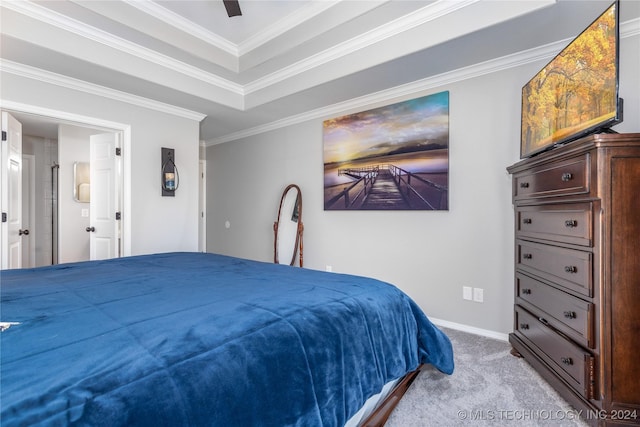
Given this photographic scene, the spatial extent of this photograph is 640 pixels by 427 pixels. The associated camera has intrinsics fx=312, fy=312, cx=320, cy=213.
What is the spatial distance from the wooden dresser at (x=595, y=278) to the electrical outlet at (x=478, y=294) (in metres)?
0.87

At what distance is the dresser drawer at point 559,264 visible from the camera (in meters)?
1.54

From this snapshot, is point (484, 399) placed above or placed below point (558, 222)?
below

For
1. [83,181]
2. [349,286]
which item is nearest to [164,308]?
[349,286]

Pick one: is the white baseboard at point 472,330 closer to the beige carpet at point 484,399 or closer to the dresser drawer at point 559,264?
the beige carpet at point 484,399

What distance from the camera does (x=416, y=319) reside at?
5.40ft

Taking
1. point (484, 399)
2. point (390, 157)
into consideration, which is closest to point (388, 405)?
point (484, 399)

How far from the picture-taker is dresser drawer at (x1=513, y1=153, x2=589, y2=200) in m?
1.57

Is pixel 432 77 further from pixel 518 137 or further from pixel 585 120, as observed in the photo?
pixel 585 120

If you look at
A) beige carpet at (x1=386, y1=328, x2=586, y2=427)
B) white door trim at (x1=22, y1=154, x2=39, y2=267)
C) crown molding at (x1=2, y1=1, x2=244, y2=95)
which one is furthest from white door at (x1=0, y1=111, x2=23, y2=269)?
beige carpet at (x1=386, y1=328, x2=586, y2=427)

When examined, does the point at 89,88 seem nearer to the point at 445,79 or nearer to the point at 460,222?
the point at 445,79

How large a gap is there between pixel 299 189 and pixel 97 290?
292 centimetres

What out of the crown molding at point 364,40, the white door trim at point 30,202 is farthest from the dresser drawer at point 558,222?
the white door trim at point 30,202

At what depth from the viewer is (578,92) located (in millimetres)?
A: 1756

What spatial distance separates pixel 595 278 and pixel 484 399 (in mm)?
864
